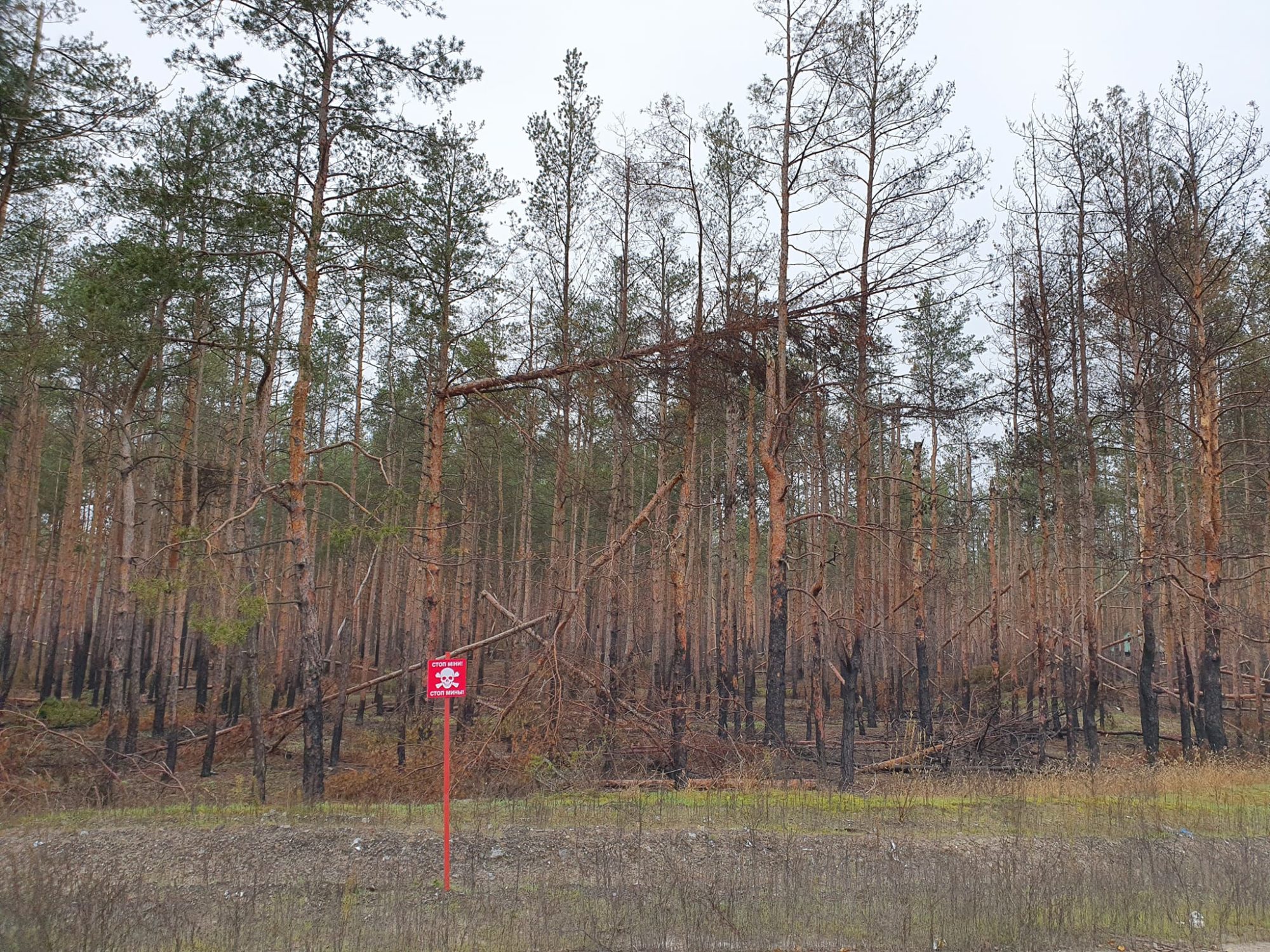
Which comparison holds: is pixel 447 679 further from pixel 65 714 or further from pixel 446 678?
pixel 65 714

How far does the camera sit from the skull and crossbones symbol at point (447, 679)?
7141 mm

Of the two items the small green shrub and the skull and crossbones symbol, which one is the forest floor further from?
the small green shrub

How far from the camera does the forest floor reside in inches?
228

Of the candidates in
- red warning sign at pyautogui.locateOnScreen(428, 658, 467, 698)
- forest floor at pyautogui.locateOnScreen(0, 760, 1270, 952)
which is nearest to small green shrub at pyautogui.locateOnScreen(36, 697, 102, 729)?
forest floor at pyautogui.locateOnScreen(0, 760, 1270, 952)

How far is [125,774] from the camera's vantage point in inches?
519

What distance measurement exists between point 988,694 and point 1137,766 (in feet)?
38.5

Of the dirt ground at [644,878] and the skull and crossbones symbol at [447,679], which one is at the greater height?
the skull and crossbones symbol at [447,679]

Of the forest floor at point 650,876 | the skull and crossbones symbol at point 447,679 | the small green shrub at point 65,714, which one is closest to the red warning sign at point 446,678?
the skull and crossbones symbol at point 447,679

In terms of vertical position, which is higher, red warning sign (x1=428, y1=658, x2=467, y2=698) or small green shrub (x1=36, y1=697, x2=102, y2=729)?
red warning sign (x1=428, y1=658, x2=467, y2=698)

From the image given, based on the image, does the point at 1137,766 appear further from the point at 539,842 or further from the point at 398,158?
the point at 398,158

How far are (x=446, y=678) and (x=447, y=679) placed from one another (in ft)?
0.05

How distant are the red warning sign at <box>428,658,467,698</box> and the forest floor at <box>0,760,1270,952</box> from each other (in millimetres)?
1605

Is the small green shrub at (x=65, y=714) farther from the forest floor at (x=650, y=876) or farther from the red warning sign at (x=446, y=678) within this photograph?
the red warning sign at (x=446, y=678)

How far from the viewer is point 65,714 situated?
1758cm
